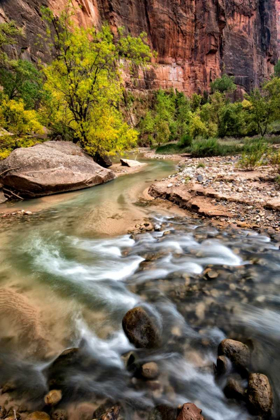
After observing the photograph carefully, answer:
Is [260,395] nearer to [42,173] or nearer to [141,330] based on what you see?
[141,330]

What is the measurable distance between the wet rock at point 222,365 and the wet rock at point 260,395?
186 millimetres

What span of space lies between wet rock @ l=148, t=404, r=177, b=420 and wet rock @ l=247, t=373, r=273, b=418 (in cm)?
51

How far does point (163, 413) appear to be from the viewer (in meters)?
1.35

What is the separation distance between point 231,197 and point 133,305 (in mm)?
3827

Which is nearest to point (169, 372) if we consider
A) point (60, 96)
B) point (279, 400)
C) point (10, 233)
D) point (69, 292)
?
point (279, 400)

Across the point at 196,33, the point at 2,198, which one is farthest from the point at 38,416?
the point at 196,33

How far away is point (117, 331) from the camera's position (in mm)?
2037

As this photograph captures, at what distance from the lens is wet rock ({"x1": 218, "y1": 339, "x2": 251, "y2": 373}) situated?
1595mm

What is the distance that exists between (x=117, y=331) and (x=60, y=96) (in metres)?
12.2

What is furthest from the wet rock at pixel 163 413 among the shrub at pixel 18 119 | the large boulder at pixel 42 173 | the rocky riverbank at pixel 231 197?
the shrub at pixel 18 119

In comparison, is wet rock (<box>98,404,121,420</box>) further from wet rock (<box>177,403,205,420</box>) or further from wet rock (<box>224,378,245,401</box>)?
wet rock (<box>224,378,245,401</box>)

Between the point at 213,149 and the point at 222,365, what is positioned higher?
the point at 213,149

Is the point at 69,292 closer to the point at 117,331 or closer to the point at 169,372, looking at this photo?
the point at 117,331

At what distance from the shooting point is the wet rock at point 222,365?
5.19 feet
